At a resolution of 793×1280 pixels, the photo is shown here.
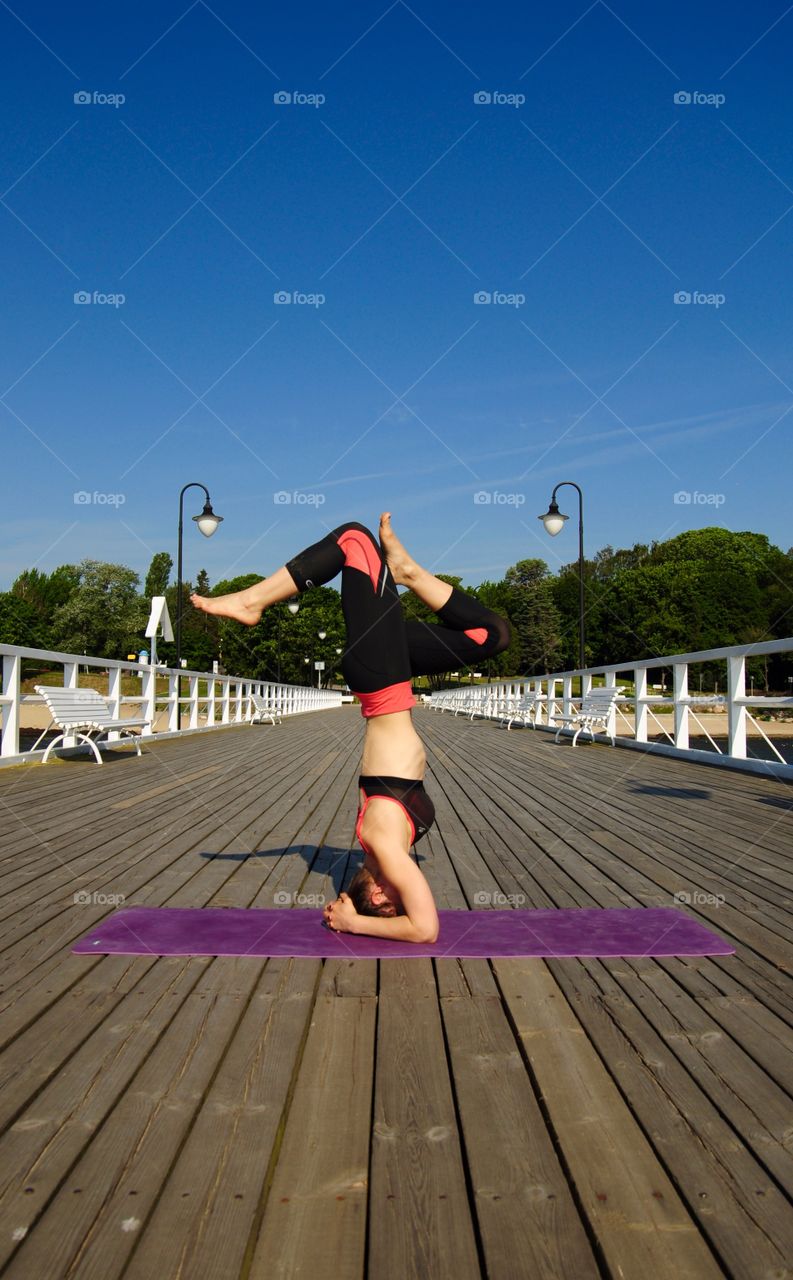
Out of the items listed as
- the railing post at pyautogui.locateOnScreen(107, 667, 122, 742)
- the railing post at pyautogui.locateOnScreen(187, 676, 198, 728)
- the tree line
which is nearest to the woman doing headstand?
the railing post at pyautogui.locateOnScreen(107, 667, 122, 742)

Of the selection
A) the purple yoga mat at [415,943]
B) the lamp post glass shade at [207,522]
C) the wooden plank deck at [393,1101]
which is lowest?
the wooden plank deck at [393,1101]

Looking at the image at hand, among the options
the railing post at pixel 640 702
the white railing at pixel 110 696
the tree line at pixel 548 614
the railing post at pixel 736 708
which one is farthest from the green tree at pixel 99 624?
the railing post at pixel 736 708

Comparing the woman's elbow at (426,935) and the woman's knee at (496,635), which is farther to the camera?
the woman's knee at (496,635)

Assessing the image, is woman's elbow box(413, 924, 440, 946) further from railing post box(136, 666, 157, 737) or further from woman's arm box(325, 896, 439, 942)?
railing post box(136, 666, 157, 737)

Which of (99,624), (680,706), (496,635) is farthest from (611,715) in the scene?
(99,624)

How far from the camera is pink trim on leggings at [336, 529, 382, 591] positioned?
374 centimetres

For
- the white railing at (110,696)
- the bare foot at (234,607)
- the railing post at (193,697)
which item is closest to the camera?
the bare foot at (234,607)

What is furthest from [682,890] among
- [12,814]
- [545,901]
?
[12,814]

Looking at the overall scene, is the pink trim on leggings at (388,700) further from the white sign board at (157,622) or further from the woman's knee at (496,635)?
the white sign board at (157,622)

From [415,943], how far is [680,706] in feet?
33.9

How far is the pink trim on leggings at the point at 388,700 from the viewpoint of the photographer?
12.5 ft

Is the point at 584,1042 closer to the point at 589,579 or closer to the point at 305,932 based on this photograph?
the point at 305,932

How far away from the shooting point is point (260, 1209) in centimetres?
190

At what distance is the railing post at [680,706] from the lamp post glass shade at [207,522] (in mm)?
13201
